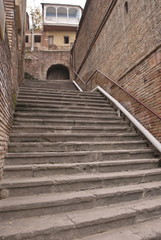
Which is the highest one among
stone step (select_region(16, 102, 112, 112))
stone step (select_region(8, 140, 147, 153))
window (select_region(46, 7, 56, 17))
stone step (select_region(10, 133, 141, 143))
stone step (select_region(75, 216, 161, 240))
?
window (select_region(46, 7, 56, 17))

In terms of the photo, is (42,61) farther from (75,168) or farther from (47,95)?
(75,168)

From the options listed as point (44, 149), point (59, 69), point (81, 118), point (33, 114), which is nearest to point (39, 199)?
point (44, 149)

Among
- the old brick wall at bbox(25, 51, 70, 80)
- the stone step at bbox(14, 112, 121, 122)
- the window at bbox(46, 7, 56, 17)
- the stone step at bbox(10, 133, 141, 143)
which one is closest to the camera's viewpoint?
the stone step at bbox(10, 133, 141, 143)

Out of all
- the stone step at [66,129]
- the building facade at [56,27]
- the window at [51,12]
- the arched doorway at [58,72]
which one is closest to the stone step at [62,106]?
the stone step at [66,129]

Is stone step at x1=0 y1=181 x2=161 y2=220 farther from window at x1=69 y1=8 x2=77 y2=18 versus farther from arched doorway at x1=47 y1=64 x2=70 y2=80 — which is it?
window at x1=69 y1=8 x2=77 y2=18

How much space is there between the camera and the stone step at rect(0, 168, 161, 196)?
2.54 metres

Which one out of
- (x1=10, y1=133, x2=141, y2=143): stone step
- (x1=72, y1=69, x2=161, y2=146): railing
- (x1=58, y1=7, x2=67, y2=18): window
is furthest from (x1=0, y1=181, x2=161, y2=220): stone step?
(x1=58, y1=7, x2=67, y2=18): window

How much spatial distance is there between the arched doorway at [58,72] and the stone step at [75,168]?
16677mm

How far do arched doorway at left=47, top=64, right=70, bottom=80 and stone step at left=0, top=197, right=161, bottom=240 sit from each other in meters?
17.7

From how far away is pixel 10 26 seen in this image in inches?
143

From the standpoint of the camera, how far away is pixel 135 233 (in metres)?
2.12

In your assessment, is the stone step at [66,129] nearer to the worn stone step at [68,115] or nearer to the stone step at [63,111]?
the worn stone step at [68,115]

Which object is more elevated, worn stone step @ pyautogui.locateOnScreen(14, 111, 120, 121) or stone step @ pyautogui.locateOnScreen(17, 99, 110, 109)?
stone step @ pyautogui.locateOnScreen(17, 99, 110, 109)

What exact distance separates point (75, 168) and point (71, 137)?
1.02 m
